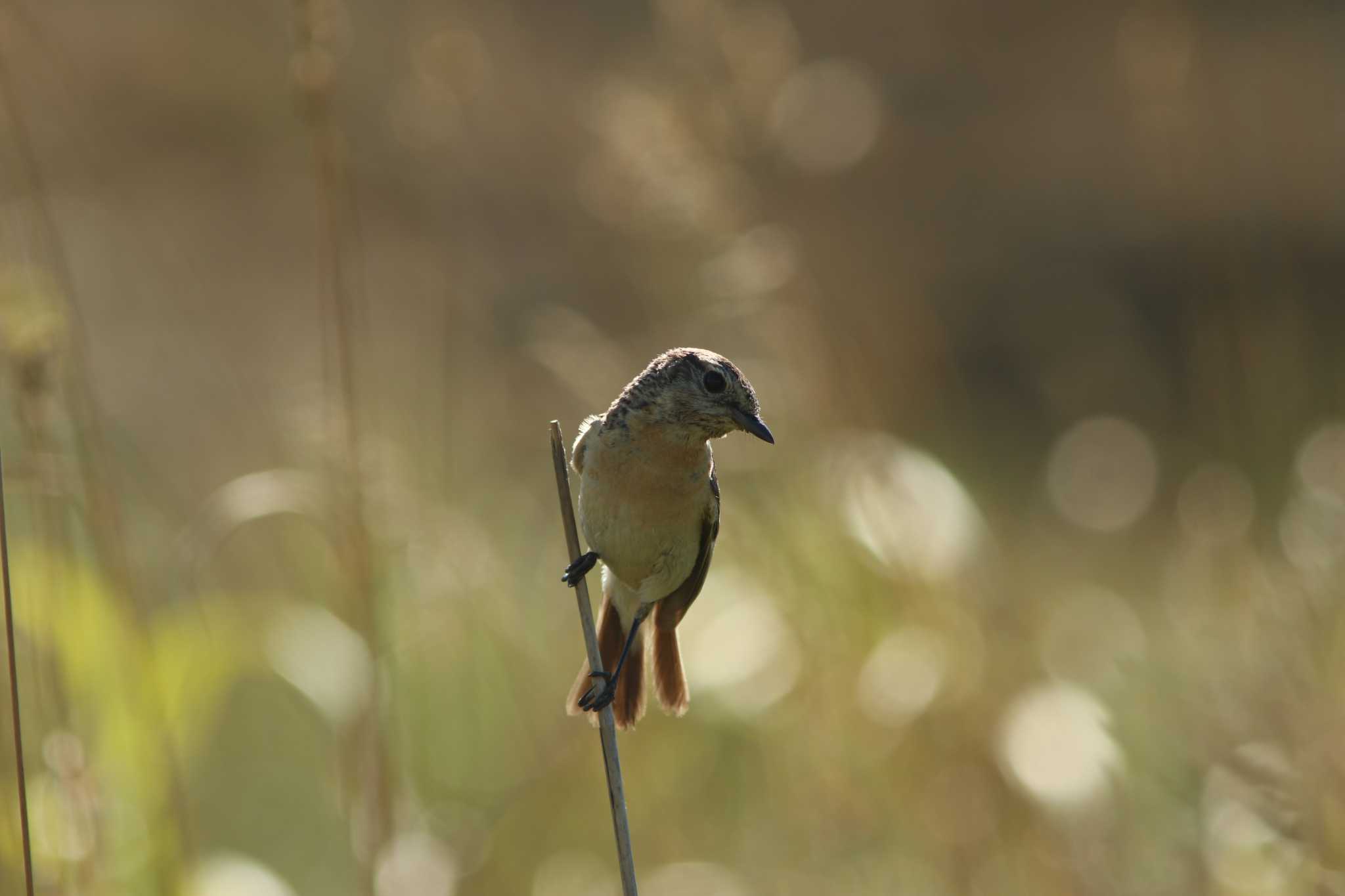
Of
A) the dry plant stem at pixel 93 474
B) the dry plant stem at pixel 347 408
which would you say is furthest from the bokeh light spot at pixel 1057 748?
the dry plant stem at pixel 93 474

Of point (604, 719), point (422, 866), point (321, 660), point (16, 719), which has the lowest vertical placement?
point (422, 866)

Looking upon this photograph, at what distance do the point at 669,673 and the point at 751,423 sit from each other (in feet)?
2.03

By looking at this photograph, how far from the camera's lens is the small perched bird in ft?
8.50

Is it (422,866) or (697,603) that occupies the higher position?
(697,603)

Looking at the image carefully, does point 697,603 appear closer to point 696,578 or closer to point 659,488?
point 696,578

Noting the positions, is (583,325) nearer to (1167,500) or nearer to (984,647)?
(984,647)

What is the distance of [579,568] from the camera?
8.21 ft

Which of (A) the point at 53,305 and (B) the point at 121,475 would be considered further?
(B) the point at 121,475

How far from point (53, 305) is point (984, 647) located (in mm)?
1967

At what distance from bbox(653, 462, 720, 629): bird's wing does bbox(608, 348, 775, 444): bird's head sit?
0.73 feet

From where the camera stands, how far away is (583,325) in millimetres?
3072

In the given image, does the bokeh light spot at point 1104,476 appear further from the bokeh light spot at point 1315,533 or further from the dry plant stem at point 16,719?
the dry plant stem at point 16,719

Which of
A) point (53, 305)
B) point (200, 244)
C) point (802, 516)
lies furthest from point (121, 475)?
point (200, 244)

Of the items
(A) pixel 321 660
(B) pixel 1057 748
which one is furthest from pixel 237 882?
(B) pixel 1057 748
